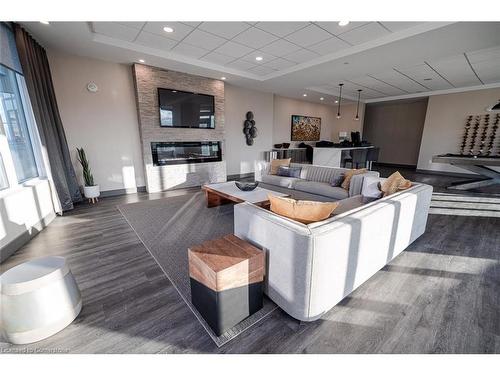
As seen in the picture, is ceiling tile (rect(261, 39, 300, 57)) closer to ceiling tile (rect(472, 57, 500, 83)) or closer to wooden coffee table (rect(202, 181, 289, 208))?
wooden coffee table (rect(202, 181, 289, 208))

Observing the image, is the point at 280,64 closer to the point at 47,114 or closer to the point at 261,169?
the point at 261,169

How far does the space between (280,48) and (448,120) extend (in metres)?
6.76

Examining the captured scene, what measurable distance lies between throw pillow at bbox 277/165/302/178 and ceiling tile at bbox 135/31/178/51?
Result: 3051 mm

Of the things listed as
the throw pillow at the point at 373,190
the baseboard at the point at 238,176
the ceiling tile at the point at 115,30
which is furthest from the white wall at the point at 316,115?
the throw pillow at the point at 373,190

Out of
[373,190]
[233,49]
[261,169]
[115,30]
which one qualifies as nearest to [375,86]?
[261,169]

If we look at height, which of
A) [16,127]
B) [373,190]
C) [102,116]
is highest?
[102,116]

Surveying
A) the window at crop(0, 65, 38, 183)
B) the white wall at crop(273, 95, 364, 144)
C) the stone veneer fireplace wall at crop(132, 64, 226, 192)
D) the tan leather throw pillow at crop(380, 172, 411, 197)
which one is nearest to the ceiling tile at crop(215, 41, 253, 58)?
the stone veneer fireplace wall at crop(132, 64, 226, 192)

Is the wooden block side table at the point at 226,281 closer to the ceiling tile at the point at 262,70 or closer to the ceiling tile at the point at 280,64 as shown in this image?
the ceiling tile at the point at 280,64

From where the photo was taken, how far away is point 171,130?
514 cm
